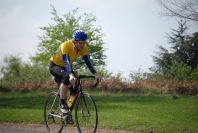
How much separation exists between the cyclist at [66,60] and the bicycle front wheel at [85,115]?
34cm

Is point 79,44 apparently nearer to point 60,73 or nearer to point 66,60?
point 66,60

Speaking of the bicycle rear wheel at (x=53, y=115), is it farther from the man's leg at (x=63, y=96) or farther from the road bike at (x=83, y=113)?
the man's leg at (x=63, y=96)

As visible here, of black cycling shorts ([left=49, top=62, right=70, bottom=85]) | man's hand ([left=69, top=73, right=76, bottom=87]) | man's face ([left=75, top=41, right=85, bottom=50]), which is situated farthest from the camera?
black cycling shorts ([left=49, top=62, right=70, bottom=85])

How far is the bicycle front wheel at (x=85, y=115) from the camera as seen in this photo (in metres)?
8.15

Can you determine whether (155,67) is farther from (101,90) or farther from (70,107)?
(70,107)

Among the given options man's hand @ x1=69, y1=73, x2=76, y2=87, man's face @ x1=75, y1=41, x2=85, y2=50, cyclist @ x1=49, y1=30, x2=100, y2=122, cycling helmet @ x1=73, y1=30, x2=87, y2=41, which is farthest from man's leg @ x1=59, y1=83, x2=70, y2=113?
cycling helmet @ x1=73, y1=30, x2=87, y2=41

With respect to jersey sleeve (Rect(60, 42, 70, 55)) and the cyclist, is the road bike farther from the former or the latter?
jersey sleeve (Rect(60, 42, 70, 55))

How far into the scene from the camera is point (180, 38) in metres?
53.1

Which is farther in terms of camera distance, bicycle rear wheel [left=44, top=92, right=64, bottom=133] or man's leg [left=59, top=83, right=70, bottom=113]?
bicycle rear wheel [left=44, top=92, right=64, bottom=133]

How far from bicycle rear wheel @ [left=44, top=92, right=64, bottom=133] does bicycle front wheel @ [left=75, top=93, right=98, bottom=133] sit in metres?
0.72

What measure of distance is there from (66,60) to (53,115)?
72.3 inches

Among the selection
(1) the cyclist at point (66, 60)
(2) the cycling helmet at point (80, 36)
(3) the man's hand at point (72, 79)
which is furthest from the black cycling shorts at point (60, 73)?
(2) the cycling helmet at point (80, 36)

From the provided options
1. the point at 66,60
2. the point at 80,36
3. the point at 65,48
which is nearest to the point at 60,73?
the point at 66,60

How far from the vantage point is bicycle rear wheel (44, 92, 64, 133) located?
358 inches
